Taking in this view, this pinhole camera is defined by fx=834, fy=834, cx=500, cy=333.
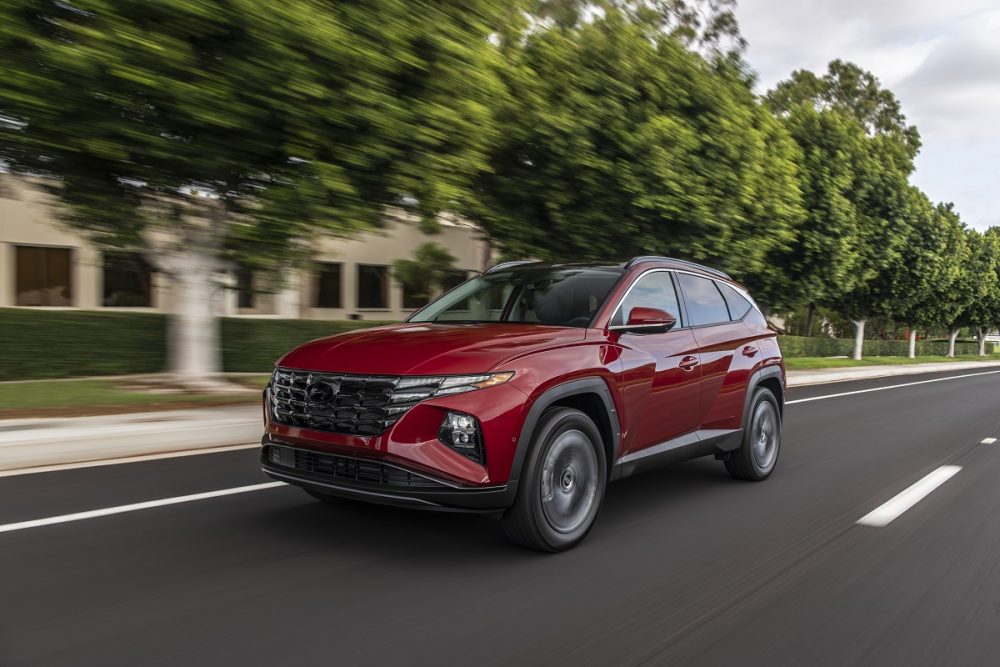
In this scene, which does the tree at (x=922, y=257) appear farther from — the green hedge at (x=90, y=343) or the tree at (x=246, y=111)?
the tree at (x=246, y=111)

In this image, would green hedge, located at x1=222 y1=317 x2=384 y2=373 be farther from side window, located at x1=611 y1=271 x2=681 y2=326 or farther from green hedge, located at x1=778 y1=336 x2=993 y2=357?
green hedge, located at x1=778 y1=336 x2=993 y2=357

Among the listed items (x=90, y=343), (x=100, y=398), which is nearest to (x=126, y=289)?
(x=90, y=343)

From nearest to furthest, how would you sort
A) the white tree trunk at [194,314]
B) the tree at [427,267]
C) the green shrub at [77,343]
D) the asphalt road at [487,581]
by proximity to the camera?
the asphalt road at [487,581] < the white tree trunk at [194,314] < the green shrub at [77,343] < the tree at [427,267]

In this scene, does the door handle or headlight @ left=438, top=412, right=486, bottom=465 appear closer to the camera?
headlight @ left=438, top=412, right=486, bottom=465

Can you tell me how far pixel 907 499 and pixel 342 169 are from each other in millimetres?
6367

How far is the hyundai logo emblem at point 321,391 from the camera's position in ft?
14.3

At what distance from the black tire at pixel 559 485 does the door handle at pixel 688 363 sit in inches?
42.1

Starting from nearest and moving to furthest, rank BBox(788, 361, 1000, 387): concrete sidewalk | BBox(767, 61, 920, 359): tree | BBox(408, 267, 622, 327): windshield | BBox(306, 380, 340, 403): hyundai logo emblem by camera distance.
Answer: BBox(306, 380, 340, 403): hyundai logo emblem → BBox(408, 267, 622, 327): windshield → BBox(788, 361, 1000, 387): concrete sidewalk → BBox(767, 61, 920, 359): tree

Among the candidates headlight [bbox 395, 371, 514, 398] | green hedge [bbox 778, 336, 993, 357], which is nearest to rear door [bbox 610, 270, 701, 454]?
headlight [bbox 395, 371, 514, 398]

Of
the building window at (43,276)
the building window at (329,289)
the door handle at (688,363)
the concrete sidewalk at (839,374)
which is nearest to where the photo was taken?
the door handle at (688,363)

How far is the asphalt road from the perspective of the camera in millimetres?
3357

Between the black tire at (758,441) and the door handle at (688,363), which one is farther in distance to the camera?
the black tire at (758,441)

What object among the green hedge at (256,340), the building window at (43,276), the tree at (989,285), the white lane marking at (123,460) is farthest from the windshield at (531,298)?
the tree at (989,285)

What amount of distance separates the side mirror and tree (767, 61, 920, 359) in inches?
814
